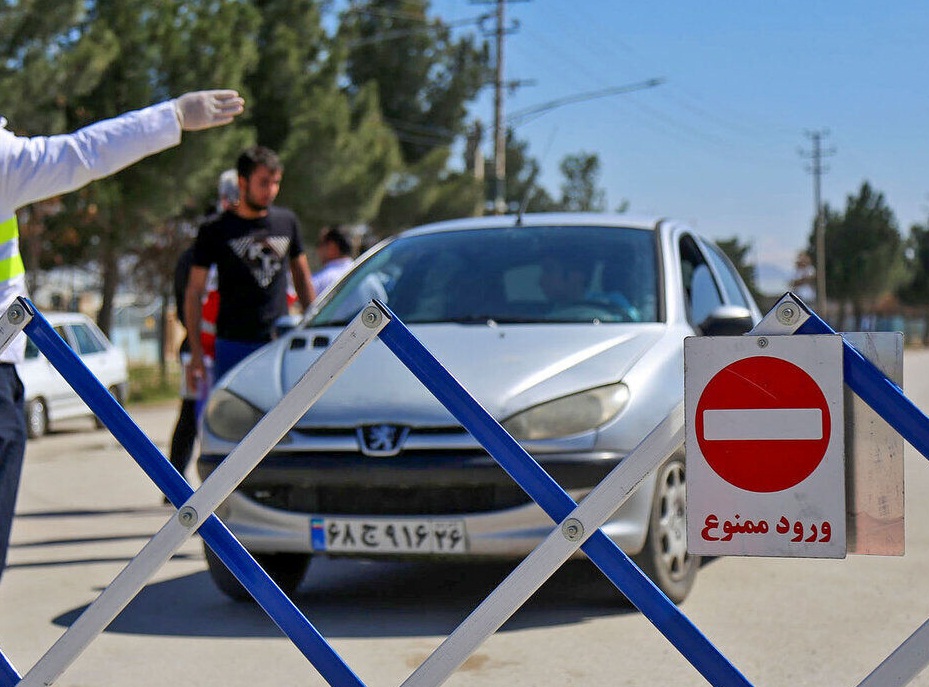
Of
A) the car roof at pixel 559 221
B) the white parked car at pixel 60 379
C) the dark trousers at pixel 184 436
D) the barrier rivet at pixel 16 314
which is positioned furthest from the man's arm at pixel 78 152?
the white parked car at pixel 60 379

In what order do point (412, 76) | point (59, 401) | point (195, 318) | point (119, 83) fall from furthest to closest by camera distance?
1. point (412, 76)
2. point (119, 83)
3. point (59, 401)
4. point (195, 318)

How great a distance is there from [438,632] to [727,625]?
106cm

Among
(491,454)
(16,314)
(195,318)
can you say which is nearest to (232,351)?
(195,318)

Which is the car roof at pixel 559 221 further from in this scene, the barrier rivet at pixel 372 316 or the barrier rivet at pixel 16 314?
the barrier rivet at pixel 372 316

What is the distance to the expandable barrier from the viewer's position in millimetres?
2832

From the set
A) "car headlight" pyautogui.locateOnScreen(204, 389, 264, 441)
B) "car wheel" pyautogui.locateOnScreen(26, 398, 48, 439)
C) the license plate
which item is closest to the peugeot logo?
the license plate

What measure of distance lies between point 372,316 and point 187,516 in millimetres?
611

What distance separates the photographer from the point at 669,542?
548cm

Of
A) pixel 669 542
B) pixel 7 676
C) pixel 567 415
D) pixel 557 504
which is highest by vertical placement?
pixel 557 504

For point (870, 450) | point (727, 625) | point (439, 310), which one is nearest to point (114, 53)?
point (439, 310)

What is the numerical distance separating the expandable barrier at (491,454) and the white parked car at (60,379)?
11903mm

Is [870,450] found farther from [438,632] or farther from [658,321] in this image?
[658,321]

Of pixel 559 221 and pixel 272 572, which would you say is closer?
pixel 272 572

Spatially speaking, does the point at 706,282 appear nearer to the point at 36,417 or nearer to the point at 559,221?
the point at 559,221
